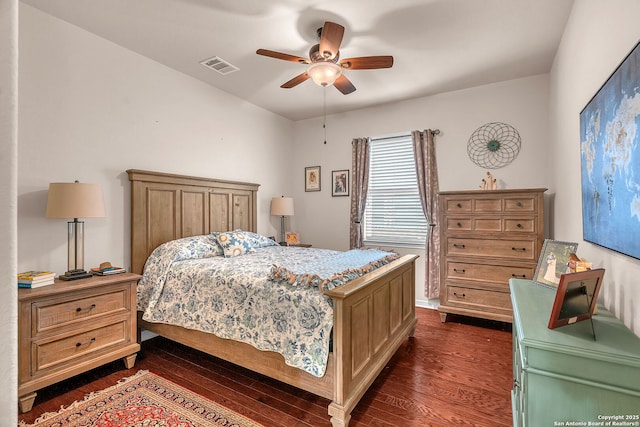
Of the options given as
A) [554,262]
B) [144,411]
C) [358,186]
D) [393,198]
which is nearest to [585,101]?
[554,262]

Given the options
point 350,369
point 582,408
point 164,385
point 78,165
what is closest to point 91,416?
point 164,385

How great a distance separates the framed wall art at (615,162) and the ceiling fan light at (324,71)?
171cm

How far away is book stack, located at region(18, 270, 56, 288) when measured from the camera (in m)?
2.07

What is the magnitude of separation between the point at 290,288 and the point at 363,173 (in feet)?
9.43

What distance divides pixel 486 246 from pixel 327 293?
90.8 inches

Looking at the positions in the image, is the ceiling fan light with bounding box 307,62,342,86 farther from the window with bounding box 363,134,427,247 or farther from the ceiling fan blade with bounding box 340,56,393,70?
the window with bounding box 363,134,427,247

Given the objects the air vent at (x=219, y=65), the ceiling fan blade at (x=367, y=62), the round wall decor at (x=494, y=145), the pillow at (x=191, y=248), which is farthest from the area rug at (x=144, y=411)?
the round wall decor at (x=494, y=145)

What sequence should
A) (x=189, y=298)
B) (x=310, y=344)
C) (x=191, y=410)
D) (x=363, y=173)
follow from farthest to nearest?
(x=363, y=173) → (x=189, y=298) → (x=191, y=410) → (x=310, y=344)

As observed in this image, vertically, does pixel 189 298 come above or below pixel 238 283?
below

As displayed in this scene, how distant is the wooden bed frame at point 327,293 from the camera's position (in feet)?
5.96

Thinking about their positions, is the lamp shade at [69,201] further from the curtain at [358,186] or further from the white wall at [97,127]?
the curtain at [358,186]

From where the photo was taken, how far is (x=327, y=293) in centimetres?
179

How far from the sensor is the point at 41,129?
2.40 m

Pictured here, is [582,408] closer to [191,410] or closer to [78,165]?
[191,410]
